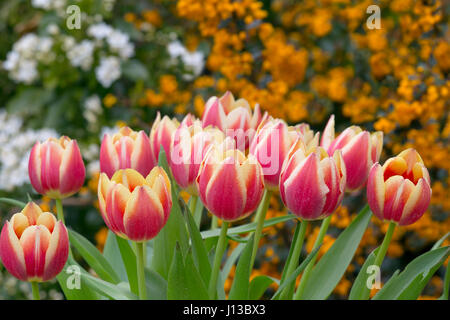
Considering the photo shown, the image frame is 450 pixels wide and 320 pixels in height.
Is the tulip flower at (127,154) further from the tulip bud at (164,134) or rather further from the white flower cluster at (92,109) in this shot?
the white flower cluster at (92,109)

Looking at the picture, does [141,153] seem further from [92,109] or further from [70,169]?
[92,109]

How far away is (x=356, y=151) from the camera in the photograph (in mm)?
580

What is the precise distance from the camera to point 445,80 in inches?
45.4

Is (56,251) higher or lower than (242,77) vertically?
lower

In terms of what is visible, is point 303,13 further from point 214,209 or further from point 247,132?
point 214,209

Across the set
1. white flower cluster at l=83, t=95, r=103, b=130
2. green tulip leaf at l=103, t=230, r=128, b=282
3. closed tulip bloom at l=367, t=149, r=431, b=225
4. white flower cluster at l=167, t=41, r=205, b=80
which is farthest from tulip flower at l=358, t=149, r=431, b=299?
white flower cluster at l=83, t=95, r=103, b=130

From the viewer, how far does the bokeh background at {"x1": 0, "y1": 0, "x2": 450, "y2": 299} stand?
120cm

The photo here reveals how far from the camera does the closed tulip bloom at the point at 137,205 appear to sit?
1.69 ft

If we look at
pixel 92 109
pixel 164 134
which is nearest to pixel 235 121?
pixel 164 134

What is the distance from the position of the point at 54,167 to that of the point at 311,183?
0.24 m

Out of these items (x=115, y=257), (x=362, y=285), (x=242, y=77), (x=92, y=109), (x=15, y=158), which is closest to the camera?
(x=362, y=285)

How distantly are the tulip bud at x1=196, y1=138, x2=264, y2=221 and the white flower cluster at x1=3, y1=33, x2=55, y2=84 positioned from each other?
1.27 meters

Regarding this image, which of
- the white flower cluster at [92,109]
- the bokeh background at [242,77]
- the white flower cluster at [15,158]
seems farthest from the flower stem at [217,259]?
the white flower cluster at [92,109]

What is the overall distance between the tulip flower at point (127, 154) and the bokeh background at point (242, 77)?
1.71 feet
